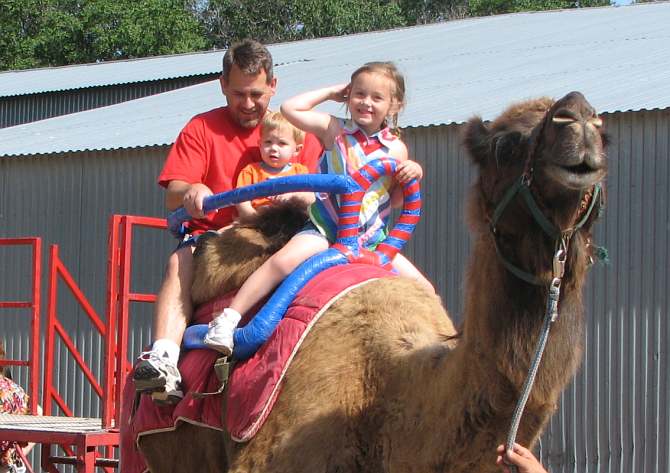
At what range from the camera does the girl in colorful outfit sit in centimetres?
500

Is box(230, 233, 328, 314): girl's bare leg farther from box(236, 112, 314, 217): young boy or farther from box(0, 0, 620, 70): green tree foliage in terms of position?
box(0, 0, 620, 70): green tree foliage

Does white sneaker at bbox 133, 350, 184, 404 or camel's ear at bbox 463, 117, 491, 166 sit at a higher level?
camel's ear at bbox 463, 117, 491, 166

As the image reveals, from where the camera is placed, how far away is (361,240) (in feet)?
17.1

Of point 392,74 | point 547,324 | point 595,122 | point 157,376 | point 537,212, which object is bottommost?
point 157,376

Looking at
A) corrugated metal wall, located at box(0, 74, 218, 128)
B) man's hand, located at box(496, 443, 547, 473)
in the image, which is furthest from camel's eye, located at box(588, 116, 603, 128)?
corrugated metal wall, located at box(0, 74, 218, 128)

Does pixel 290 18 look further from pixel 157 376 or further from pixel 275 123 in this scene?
pixel 157 376

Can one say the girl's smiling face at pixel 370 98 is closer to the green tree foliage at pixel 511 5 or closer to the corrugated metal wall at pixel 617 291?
the corrugated metal wall at pixel 617 291

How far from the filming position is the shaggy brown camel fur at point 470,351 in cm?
357

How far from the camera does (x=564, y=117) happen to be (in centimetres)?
340

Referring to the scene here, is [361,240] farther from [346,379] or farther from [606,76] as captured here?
[606,76]

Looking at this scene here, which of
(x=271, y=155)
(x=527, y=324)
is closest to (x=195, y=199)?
(x=271, y=155)

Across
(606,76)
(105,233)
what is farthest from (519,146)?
(105,233)

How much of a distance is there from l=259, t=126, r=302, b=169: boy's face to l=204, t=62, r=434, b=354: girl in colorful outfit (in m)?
0.28

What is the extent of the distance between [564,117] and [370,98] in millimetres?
1828
